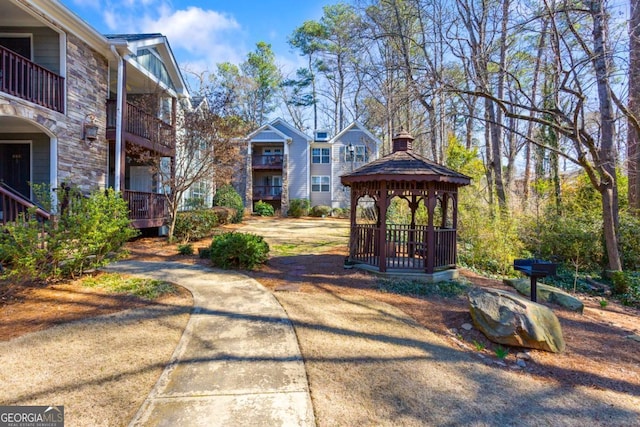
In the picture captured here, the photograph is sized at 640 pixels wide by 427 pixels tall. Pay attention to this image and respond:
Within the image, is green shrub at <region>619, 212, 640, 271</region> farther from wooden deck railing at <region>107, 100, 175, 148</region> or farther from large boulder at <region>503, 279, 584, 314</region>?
wooden deck railing at <region>107, 100, 175, 148</region>

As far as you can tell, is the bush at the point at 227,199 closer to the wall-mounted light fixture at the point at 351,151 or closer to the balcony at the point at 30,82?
the wall-mounted light fixture at the point at 351,151

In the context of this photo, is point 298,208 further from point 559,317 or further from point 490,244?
point 559,317

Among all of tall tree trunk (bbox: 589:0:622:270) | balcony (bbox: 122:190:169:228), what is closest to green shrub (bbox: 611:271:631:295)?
tall tree trunk (bbox: 589:0:622:270)

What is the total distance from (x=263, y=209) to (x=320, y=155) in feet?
21.4

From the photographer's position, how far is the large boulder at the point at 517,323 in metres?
4.25

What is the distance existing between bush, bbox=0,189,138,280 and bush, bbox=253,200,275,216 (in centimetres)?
1824

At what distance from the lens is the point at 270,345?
394cm

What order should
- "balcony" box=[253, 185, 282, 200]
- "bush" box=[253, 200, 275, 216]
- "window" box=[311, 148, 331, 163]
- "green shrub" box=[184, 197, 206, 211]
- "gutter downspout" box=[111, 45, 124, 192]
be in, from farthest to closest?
"window" box=[311, 148, 331, 163] → "balcony" box=[253, 185, 282, 200] → "bush" box=[253, 200, 275, 216] → "green shrub" box=[184, 197, 206, 211] → "gutter downspout" box=[111, 45, 124, 192]

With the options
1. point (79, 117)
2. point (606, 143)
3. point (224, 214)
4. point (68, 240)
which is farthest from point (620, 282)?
point (224, 214)

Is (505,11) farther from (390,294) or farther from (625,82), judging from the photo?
(390,294)

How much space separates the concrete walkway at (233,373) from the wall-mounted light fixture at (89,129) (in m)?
7.00

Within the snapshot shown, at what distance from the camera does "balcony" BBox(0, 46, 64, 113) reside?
7.21m

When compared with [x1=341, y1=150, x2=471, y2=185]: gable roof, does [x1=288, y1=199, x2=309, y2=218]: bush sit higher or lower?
lower

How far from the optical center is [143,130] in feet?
38.9
